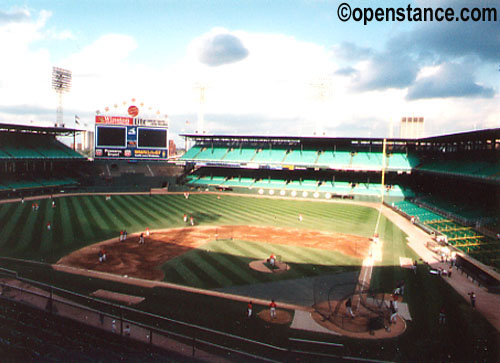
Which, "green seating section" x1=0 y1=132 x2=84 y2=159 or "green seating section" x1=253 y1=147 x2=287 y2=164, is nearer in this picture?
"green seating section" x1=0 y1=132 x2=84 y2=159

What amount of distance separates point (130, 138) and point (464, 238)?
51754 mm

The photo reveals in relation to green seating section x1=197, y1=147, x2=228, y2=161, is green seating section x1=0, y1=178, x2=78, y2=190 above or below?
below

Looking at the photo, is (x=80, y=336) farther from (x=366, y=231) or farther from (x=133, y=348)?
(x=366, y=231)

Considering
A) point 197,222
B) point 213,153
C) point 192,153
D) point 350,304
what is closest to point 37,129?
point 192,153

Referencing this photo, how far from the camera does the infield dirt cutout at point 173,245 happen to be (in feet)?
76.0

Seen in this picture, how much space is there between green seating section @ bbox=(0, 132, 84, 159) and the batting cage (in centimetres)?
5221

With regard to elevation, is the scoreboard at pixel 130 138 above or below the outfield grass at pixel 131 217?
above

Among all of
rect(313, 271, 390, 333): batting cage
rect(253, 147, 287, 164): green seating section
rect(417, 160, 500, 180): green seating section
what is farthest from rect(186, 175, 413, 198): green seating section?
rect(313, 271, 390, 333): batting cage

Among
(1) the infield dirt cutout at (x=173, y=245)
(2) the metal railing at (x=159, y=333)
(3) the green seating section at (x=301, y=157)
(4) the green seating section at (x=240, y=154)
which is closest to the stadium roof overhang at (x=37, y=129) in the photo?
(4) the green seating section at (x=240, y=154)

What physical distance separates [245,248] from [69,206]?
2805cm

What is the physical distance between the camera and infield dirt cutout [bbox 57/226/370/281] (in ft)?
76.0

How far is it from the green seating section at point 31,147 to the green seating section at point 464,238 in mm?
58366

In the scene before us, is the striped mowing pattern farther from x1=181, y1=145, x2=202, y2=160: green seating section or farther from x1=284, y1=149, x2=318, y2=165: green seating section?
x1=181, y1=145, x2=202, y2=160: green seating section

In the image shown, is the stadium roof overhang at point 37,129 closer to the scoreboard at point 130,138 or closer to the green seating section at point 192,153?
the scoreboard at point 130,138
